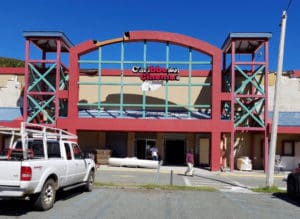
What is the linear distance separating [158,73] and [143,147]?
6780mm

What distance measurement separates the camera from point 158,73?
1316 inches

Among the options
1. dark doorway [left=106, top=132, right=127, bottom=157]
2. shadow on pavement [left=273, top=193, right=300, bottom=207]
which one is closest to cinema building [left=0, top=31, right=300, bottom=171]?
dark doorway [left=106, top=132, right=127, bottom=157]

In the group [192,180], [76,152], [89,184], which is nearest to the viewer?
[76,152]

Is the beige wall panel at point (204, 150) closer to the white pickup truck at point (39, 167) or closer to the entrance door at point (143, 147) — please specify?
the entrance door at point (143, 147)

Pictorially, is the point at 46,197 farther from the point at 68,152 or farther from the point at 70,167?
the point at 68,152

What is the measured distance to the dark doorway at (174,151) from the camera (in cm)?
3656

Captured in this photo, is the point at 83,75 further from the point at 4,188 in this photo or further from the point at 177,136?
the point at 4,188

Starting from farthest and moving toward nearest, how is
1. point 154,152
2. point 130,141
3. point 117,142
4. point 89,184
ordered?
point 117,142 < point 130,141 < point 154,152 < point 89,184

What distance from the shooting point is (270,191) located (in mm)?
18016

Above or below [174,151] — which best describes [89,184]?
below

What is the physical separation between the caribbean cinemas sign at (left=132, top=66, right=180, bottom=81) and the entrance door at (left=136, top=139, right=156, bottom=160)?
5.82m

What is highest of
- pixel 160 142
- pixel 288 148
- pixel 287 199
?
pixel 160 142

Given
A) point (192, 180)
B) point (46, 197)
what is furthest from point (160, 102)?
point (46, 197)

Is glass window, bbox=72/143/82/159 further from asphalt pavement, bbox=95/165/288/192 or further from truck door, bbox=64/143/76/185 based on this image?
asphalt pavement, bbox=95/165/288/192
